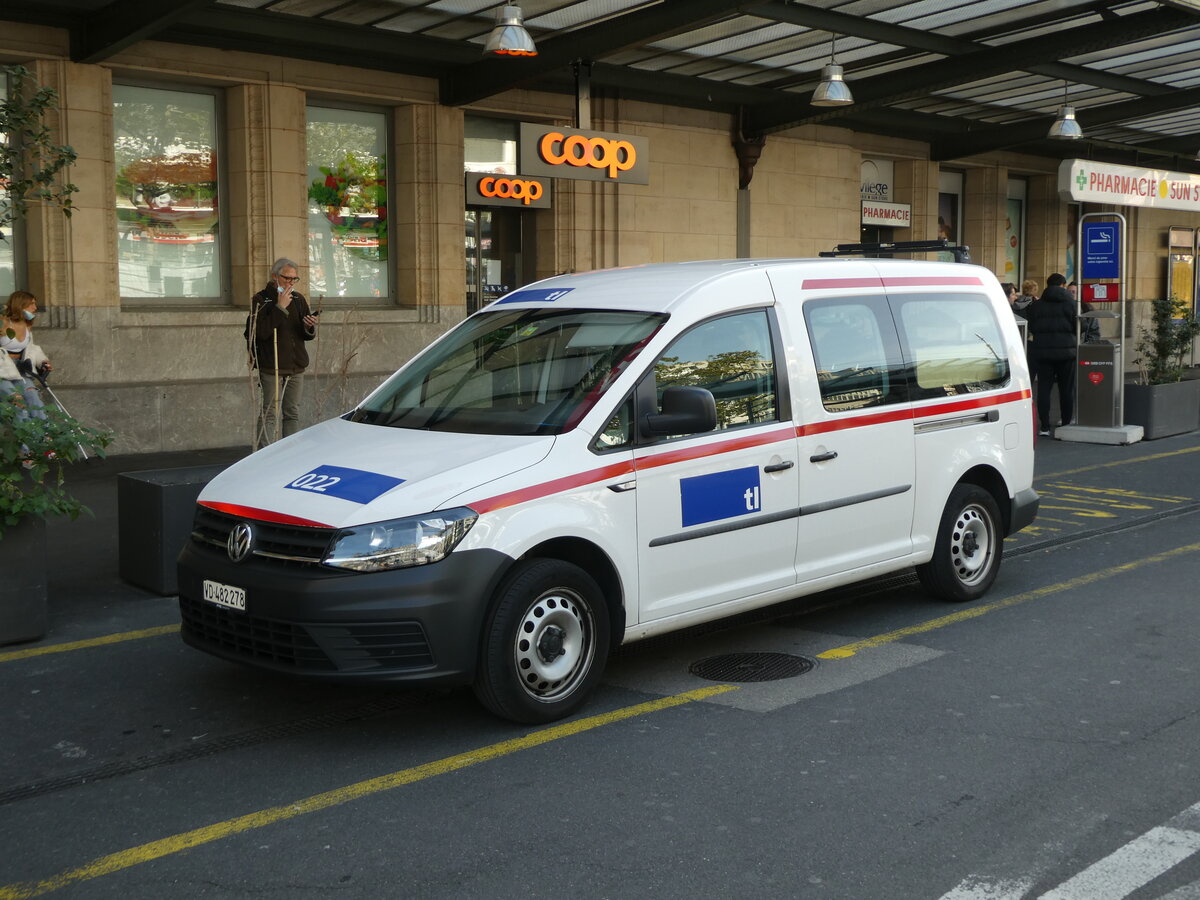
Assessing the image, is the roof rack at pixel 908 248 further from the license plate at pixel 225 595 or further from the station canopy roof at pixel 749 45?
the station canopy roof at pixel 749 45

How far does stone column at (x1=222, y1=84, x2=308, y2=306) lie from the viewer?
15.0 metres

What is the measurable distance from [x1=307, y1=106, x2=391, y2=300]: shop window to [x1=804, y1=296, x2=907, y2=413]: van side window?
10.3 meters

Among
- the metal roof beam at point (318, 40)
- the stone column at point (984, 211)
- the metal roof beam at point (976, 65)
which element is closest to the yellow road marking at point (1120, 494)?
the metal roof beam at point (976, 65)

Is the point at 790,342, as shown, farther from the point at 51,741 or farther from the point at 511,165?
the point at 511,165

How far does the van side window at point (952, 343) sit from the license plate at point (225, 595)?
3.68 meters

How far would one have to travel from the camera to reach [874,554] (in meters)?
6.80

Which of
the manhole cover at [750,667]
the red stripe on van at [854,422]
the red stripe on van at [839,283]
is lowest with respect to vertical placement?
the manhole cover at [750,667]

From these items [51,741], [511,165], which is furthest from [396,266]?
[51,741]

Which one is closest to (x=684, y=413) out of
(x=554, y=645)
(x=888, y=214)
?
(x=554, y=645)

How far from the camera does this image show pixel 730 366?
6.16 meters

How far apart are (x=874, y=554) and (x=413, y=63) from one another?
37.1ft

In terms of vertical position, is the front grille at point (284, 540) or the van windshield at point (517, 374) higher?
the van windshield at point (517, 374)

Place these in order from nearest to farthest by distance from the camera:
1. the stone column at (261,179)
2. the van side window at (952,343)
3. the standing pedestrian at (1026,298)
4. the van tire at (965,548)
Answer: the van side window at (952,343), the van tire at (965,548), the stone column at (261,179), the standing pedestrian at (1026,298)

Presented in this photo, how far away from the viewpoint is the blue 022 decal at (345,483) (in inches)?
201
